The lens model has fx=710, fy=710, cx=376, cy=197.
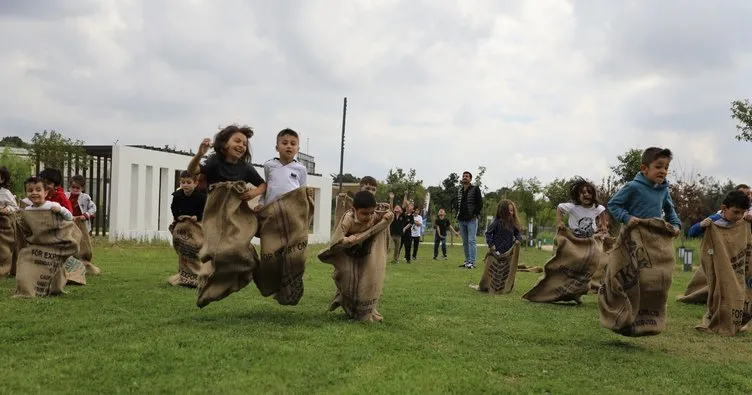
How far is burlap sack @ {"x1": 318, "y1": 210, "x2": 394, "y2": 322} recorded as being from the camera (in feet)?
23.2

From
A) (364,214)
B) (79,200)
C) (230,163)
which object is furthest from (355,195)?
(79,200)

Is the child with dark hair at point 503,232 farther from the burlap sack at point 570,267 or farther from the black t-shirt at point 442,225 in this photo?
the black t-shirt at point 442,225

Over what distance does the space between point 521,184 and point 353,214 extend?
167 feet

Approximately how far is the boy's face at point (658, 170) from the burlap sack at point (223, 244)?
12.6ft

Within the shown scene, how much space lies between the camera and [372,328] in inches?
265

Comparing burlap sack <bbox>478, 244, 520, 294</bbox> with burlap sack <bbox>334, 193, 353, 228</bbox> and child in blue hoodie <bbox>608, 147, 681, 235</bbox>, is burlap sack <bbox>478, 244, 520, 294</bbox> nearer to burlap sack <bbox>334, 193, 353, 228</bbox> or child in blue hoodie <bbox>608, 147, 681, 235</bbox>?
burlap sack <bbox>334, 193, 353, 228</bbox>

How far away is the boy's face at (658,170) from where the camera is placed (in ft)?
21.7

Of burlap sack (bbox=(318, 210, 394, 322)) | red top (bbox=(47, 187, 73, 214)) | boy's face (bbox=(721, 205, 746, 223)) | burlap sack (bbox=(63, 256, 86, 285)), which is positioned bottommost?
burlap sack (bbox=(63, 256, 86, 285))

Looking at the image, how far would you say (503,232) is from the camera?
36.9 feet

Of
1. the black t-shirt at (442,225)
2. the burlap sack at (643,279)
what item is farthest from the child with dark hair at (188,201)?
the black t-shirt at (442,225)

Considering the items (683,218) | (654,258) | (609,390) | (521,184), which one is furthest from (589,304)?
(521,184)

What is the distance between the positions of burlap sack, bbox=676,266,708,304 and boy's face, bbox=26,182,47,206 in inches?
346

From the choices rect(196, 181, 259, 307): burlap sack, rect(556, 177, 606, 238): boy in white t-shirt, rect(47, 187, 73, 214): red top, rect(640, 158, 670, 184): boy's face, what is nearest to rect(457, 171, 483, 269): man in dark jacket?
rect(556, 177, 606, 238): boy in white t-shirt

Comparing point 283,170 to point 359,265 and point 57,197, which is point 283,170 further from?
point 57,197
